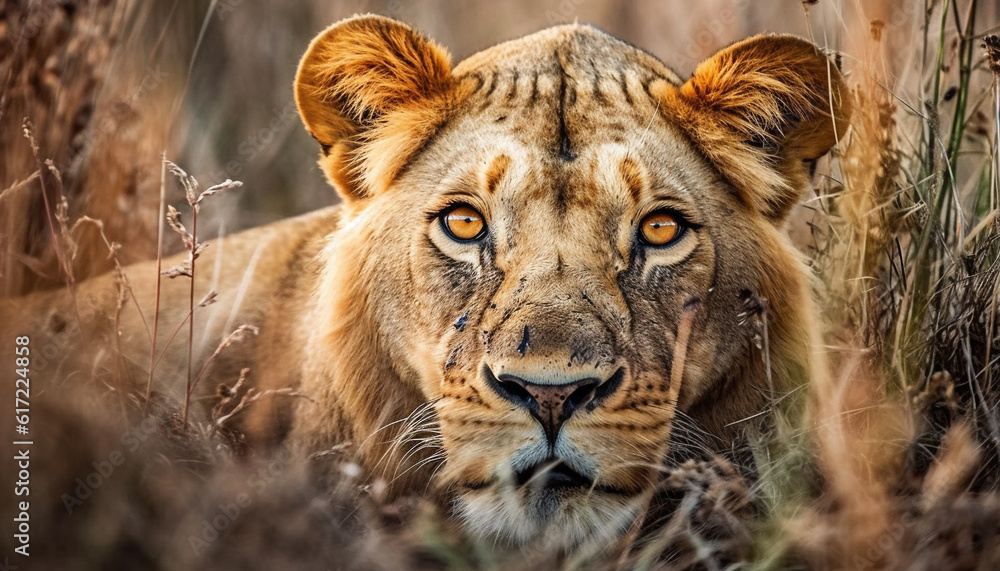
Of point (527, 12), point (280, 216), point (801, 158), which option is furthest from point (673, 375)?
point (527, 12)

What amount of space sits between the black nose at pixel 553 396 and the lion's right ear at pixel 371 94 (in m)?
1.22

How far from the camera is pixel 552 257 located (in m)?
3.31

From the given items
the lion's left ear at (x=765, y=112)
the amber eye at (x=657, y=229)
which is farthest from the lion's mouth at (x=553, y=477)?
the lion's left ear at (x=765, y=112)

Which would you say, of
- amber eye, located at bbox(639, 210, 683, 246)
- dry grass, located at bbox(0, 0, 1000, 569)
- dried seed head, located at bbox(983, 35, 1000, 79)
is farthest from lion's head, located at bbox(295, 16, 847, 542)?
dried seed head, located at bbox(983, 35, 1000, 79)

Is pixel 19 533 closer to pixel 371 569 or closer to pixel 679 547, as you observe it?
pixel 371 569

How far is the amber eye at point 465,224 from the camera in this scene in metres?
3.53

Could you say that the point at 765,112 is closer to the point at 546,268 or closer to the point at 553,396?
the point at 546,268

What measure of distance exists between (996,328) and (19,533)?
3.49 metres

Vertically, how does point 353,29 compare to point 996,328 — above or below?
above

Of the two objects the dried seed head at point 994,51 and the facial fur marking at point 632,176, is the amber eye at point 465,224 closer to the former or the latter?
the facial fur marking at point 632,176

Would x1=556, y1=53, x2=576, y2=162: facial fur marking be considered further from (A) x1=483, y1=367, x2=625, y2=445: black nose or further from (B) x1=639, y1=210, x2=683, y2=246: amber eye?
(A) x1=483, y1=367, x2=625, y2=445: black nose

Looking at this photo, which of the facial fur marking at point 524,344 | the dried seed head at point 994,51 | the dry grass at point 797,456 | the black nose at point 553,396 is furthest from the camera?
the dried seed head at point 994,51

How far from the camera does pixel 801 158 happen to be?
12.6 feet

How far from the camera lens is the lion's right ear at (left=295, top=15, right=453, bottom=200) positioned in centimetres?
368
